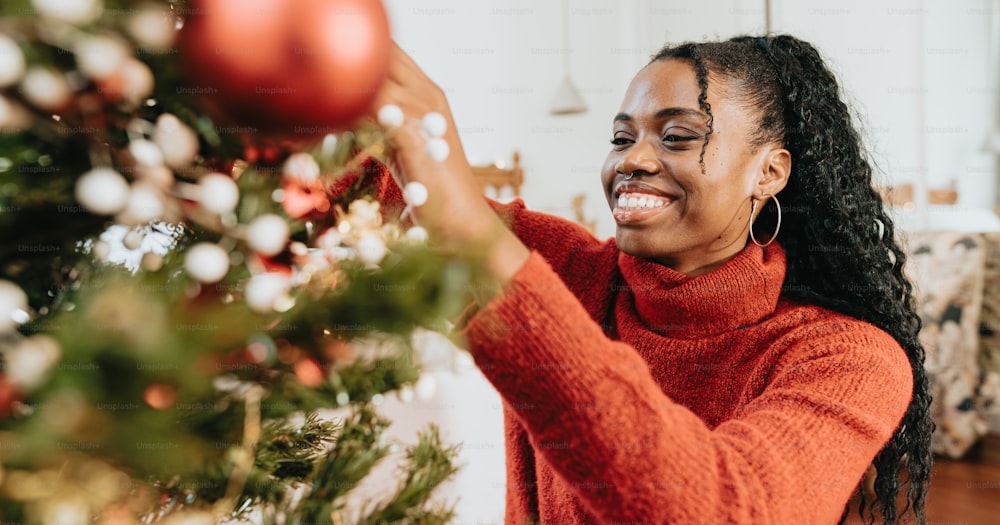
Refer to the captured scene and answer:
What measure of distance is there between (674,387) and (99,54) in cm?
77

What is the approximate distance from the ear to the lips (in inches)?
5.9

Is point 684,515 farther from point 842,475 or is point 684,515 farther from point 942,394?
point 942,394

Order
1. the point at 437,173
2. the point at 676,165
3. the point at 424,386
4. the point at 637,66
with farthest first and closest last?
the point at 637,66, the point at 676,165, the point at 437,173, the point at 424,386

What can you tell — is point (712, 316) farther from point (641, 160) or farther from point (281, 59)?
point (281, 59)

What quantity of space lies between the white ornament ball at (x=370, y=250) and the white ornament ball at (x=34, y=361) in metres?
0.10

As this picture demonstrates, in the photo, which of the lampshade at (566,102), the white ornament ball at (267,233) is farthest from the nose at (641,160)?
the lampshade at (566,102)

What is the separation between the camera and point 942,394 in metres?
2.68

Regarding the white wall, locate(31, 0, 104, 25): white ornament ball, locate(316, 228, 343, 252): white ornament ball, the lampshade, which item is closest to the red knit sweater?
locate(316, 228, 343, 252): white ornament ball

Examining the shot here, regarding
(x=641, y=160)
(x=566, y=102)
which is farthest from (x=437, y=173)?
(x=566, y=102)

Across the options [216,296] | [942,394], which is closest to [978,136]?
[942,394]

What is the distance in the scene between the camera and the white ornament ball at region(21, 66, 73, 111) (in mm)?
234

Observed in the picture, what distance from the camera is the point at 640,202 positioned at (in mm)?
854

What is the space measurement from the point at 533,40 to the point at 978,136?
2.88 metres

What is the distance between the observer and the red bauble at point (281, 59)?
253mm
